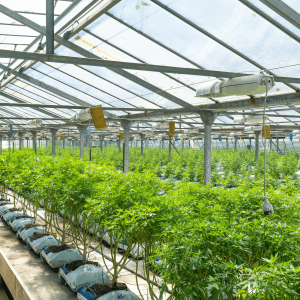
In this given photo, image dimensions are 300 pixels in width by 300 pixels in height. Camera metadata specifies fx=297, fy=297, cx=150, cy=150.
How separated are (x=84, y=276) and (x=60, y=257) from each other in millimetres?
1164

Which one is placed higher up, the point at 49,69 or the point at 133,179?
the point at 49,69

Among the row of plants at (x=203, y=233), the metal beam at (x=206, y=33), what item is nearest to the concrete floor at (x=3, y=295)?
the row of plants at (x=203, y=233)

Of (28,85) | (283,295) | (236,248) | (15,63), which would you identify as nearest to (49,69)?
(15,63)

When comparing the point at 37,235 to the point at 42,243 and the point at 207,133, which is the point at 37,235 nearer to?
the point at 42,243

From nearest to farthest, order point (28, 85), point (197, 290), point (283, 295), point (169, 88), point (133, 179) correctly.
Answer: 1. point (283, 295)
2. point (197, 290)
3. point (133, 179)
4. point (169, 88)
5. point (28, 85)

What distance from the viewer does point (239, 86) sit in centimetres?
437

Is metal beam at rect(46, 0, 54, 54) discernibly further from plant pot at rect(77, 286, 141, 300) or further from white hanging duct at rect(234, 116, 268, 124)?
white hanging duct at rect(234, 116, 268, 124)

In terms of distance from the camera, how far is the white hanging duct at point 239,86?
12.8 feet

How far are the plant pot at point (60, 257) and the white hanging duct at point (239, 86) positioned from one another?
4.11 meters

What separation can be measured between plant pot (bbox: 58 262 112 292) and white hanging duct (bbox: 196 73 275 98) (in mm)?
3553

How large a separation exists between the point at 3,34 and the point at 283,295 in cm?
788

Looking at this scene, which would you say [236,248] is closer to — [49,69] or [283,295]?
[283,295]

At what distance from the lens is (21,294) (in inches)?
197

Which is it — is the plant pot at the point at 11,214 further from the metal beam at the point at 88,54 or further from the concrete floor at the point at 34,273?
the metal beam at the point at 88,54
